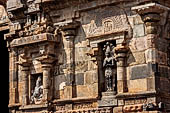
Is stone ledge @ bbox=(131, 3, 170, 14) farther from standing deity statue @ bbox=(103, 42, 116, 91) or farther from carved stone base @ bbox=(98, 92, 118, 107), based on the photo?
carved stone base @ bbox=(98, 92, 118, 107)

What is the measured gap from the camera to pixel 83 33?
50.1 feet

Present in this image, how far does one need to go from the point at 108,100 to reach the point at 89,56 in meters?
1.61

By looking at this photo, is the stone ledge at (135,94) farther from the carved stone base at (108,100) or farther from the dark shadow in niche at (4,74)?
the dark shadow in niche at (4,74)

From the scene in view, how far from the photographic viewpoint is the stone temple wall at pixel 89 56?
44.5 feet

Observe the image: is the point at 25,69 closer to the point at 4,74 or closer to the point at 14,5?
the point at 14,5

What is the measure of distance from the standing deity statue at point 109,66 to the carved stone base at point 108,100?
6.7 inches

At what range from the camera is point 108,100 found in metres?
14.2

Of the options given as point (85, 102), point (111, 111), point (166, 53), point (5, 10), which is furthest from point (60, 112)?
point (5, 10)

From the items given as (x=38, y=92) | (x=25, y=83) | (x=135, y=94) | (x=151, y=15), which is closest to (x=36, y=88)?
(x=38, y=92)

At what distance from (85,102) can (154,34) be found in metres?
3.07

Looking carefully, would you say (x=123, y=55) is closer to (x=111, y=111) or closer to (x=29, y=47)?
(x=111, y=111)

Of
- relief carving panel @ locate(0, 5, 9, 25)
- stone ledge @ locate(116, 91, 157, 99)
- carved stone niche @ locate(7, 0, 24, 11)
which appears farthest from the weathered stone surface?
relief carving panel @ locate(0, 5, 9, 25)

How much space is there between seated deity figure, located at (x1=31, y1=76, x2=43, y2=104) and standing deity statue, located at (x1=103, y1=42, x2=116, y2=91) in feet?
8.88

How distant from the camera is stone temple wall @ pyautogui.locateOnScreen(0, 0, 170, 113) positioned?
44.5 feet
